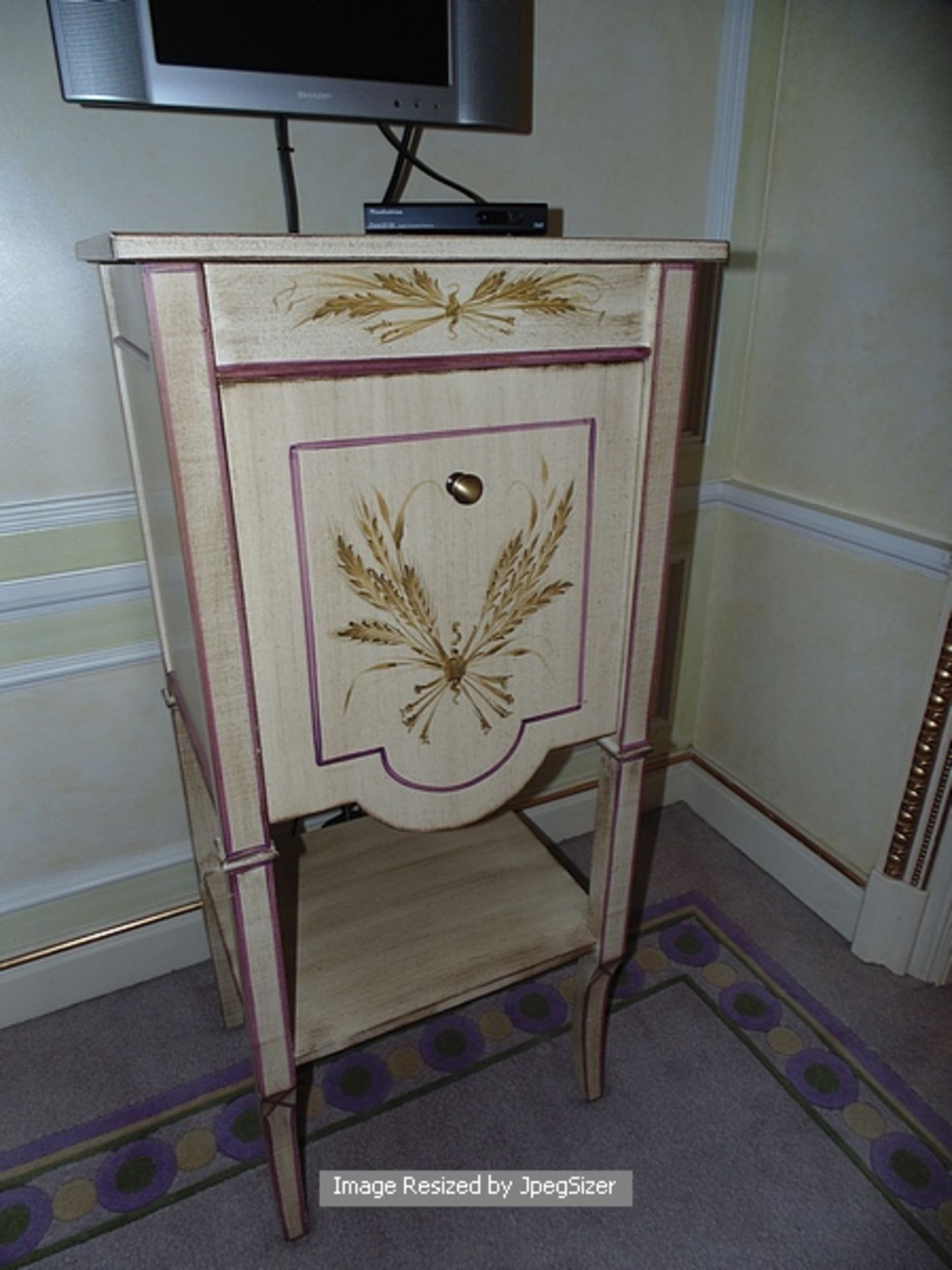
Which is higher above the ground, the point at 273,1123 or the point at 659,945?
the point at 273,1123

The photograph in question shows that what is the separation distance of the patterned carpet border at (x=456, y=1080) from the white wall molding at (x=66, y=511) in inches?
37.8

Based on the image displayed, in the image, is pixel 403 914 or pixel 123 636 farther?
pixel 123 636

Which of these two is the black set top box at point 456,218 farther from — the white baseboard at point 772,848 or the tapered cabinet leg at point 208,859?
the white baseboard at point 772,848

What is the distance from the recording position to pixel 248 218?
1.31 metres

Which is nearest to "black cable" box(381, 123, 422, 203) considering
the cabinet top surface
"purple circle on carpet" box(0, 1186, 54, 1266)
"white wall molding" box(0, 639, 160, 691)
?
the cabinet top surface

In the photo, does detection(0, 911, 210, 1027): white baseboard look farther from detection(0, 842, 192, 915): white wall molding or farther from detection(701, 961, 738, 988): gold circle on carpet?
detection(701, 961, 738, 988): gold circle on carpet

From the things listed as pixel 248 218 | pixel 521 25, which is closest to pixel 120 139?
pixel 248 218

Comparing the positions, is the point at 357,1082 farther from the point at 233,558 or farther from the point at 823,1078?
the point at 233,558

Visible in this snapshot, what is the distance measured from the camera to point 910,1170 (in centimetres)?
131

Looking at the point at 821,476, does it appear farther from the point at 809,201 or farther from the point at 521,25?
the point at 521,25

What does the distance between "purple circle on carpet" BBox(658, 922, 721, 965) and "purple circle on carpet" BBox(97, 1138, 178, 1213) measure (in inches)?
38.4

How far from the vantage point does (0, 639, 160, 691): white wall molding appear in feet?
4.49

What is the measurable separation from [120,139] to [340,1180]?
5.13ft

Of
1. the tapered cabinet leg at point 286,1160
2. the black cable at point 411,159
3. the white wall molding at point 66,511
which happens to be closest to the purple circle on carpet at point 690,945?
the tapered cabinet leg at point 286,1160
